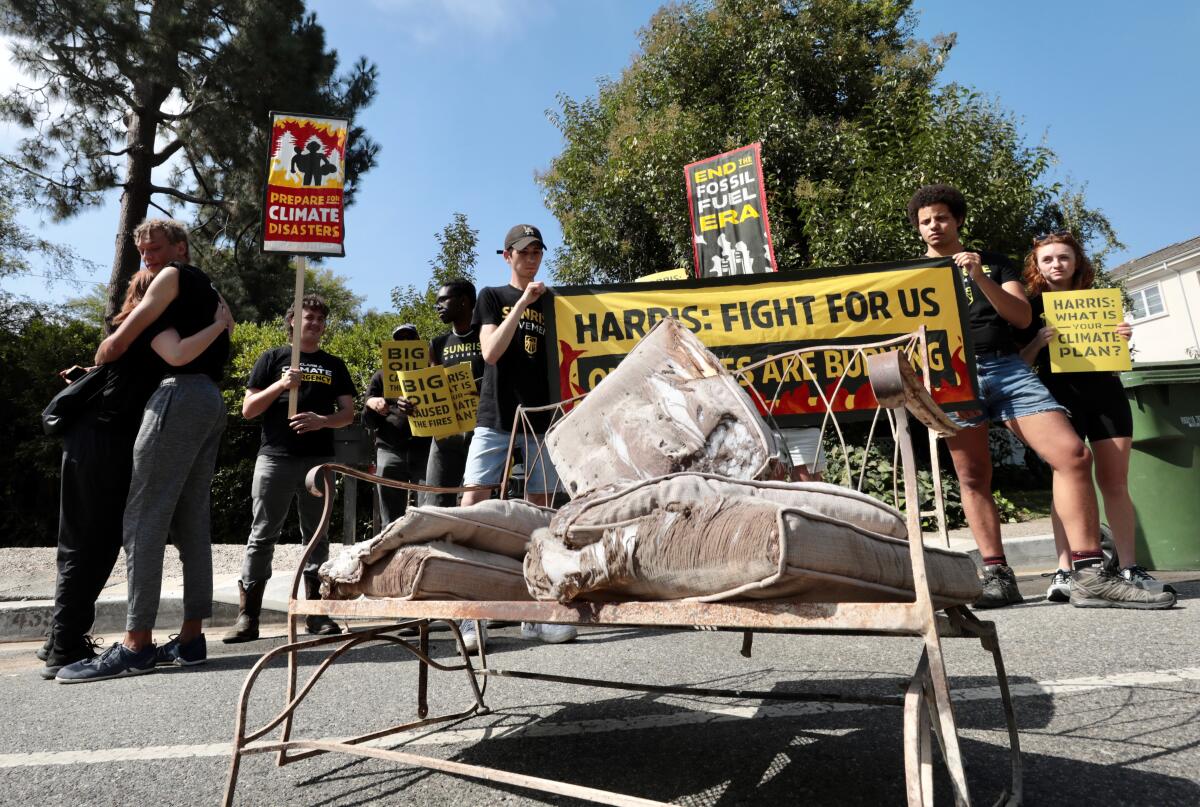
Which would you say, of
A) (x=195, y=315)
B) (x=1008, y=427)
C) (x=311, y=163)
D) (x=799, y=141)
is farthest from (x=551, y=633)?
(x=799, y=141)

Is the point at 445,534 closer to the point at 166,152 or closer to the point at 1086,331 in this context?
the point at 1086,331

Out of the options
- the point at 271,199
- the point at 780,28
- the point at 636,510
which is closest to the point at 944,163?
the point at 780,28

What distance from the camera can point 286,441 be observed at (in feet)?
14.4

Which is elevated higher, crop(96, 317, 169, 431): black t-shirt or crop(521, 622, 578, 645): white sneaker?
crop(96, 317, 169, 431): black t-shirt

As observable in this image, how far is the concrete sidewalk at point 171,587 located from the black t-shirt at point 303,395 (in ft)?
3.99

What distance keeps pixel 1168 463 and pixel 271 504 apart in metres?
5.50

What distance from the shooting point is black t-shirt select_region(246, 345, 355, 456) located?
4410 mm

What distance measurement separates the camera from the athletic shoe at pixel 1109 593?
3.43 m

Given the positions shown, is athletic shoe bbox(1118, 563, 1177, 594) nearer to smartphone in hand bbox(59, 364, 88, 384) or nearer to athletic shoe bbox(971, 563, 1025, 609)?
athletic shoe bbox(971, 563, 1025, 609)

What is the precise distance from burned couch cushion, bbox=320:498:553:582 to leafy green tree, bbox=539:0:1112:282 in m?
10.4

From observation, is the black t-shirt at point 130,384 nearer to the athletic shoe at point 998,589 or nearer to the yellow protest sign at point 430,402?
the yellow protest sign at point 430,402

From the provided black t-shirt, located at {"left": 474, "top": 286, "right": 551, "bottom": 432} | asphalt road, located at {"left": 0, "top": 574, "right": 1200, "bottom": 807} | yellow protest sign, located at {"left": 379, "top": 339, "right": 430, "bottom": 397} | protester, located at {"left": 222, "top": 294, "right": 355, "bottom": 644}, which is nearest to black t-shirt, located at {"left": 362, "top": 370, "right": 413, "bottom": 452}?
yellow protest sign, located at {"left": 379, "top": 339, "right": 430, "bottom": 397}

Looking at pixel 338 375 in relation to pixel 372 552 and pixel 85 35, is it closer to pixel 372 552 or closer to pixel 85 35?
pixel 372 552

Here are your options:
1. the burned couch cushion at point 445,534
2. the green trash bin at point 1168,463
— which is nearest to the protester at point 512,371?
the burned couch cushion at point 445,534
